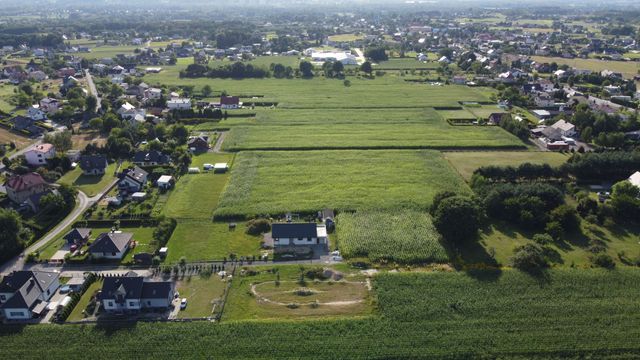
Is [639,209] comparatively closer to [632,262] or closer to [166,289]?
[632,262]

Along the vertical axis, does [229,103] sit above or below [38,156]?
above

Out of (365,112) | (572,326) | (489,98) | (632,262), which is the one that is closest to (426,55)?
(489,98)

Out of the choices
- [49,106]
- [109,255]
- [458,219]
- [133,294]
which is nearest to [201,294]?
[133,294]

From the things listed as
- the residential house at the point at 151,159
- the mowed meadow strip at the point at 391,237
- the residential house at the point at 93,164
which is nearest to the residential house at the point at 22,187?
the residential house at the point at 93,164

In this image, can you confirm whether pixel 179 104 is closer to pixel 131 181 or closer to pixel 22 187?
pixel 131 181

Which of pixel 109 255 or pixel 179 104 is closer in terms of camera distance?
pixel 109 255

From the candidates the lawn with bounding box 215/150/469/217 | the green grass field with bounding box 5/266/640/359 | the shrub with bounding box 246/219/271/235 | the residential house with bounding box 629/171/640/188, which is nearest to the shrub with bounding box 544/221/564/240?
the green grass field with bounding box 5/266/640/359

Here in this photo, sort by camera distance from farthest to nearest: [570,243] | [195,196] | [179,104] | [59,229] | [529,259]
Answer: [179,104] < [195,196] < [59,229] < [570,243] < [529,259]

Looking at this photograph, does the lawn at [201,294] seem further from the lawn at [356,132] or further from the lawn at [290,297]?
the lawn at [356,132]
